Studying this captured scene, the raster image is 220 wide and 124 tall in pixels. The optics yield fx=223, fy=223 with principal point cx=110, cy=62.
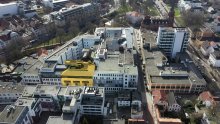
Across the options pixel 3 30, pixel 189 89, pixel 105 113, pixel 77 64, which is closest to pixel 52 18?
pixel 3 30

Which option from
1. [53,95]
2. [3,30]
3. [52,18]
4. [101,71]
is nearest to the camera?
[53,95]

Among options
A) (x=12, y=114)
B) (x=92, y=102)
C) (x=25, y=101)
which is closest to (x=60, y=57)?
(x=25, y=101)

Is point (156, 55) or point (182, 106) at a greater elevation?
point (156, 55)

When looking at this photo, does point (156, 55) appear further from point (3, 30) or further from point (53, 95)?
point (3, 30)

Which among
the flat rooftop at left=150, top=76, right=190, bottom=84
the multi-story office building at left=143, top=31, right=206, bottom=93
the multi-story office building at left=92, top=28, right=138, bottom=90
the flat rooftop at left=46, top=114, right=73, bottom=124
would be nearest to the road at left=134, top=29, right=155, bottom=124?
the multi-story office building at left=143, top=31, right=206, bottom=93

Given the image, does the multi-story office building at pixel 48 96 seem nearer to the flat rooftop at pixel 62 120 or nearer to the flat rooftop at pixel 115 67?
the flat rooftop at pixel 62 120

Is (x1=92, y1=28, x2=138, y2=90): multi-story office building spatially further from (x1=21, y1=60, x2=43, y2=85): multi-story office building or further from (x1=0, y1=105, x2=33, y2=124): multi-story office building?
(x1=0, y1=105, x2=33, y2=124): multi-story office building

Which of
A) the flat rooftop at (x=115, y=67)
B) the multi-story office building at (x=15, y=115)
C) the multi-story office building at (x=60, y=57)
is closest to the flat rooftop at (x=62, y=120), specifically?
the multi-story office building at (x=15, y=115)
